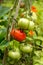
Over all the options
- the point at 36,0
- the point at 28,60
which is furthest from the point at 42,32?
the point at 36,0

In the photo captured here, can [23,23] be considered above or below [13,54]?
above

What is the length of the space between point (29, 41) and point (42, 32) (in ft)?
1.94

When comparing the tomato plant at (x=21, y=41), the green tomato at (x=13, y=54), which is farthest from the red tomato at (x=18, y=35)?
the green tomato at (x=13, y=54)

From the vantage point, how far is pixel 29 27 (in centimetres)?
160

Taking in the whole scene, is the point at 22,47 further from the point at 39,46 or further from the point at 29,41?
the point at 39,46

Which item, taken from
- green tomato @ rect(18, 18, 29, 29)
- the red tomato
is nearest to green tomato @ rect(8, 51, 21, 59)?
the red tomato

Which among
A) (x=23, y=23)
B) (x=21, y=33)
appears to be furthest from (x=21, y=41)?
(x=23, y=23)

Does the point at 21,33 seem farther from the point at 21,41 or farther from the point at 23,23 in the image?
the point at 23,23

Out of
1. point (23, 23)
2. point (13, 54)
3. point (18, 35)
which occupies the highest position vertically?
point (23, 23)

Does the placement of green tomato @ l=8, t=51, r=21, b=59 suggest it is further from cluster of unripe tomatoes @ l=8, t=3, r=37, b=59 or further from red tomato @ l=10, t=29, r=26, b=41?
red tomato @ l=10, t=29, r=26, b=41

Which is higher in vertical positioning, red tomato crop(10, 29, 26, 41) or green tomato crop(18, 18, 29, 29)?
green tomato crop(18, 18, 29, 29)

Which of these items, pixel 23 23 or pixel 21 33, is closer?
pixel 23 23

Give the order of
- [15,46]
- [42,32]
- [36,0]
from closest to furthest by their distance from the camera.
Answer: [15,46] < [42,32] < [36,0]

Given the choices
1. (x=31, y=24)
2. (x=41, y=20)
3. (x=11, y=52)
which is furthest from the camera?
(x=41, y=20)
